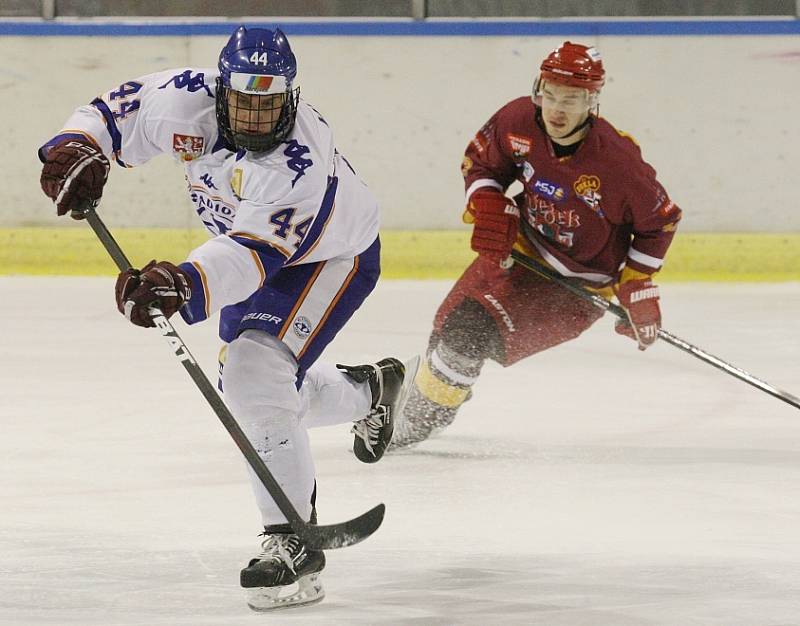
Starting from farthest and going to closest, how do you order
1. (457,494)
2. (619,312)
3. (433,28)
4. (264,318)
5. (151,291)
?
(433,28) < (619,312) < (457,494) < (264,318) < (151,291)

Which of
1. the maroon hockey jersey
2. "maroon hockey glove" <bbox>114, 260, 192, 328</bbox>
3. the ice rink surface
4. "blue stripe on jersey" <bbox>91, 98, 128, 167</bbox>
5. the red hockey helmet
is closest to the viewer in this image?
"maroon hockey glove" <bbox>114, 260, 192, 328</bbox>

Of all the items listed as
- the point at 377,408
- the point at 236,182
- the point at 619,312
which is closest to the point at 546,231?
the point at 619,312

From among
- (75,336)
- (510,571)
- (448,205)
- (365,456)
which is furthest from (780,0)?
(510,571)

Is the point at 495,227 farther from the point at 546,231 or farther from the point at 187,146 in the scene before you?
the point at 187,146

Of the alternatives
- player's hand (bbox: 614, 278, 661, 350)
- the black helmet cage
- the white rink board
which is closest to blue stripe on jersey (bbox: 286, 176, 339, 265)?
the black helmet cage

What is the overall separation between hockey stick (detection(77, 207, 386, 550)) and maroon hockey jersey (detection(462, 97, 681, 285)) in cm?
127

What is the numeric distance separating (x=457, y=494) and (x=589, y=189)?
0.85m

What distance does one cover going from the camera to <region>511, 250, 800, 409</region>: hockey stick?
3469 millimetres

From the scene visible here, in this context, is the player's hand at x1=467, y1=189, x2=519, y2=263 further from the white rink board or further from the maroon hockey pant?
the white rink board

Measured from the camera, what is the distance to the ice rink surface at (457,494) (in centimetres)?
231

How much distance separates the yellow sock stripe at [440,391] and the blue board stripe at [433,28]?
2724mm

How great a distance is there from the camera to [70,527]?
106 inches

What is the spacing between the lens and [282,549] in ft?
7.58

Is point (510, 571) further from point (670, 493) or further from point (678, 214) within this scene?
point (678, 214)
